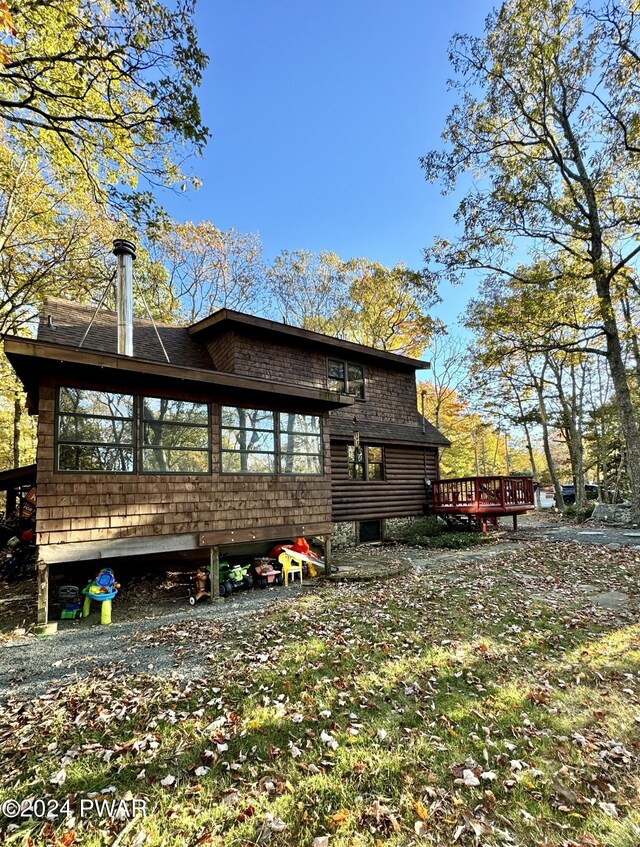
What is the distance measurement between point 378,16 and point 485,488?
13510 millimetres

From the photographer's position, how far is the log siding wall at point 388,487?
1270cm

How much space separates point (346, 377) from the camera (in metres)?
13.7

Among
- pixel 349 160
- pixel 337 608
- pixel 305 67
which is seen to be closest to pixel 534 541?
pixel 337 608

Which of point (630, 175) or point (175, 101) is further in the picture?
point (630, 175)

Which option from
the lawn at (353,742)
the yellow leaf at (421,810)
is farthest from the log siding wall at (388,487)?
the yellow leaf at (421,810)

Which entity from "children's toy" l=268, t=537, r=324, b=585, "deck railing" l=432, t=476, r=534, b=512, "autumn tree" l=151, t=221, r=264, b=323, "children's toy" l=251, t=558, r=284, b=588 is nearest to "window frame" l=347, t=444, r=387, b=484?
"deck railing" l=432, t=476, r=534, b=512

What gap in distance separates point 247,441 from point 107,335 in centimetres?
404

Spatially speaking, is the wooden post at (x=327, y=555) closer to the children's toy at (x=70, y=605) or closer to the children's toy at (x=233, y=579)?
the children's toy at (x=233, y=579)

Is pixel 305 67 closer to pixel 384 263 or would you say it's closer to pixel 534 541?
pixel 384 263

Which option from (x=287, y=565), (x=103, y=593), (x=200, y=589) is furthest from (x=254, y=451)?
(x=103, y=593)

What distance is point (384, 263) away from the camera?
939 inches

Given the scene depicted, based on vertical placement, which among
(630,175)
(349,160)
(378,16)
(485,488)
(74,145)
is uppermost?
(349,160)

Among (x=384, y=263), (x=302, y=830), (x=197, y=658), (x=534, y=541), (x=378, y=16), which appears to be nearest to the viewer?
(x=302, y=830)

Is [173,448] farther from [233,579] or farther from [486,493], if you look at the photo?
[486,493]
